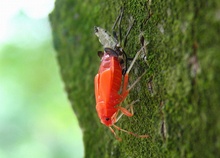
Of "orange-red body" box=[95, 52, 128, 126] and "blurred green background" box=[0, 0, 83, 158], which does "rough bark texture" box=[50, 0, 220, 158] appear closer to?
"orange-red body" box=[95, 52, 128, 126]

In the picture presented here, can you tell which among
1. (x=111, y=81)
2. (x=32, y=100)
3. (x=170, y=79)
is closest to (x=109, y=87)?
(x=111, y=81)

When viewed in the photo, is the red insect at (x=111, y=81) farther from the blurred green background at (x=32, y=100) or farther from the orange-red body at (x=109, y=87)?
the blurred green background at (x=32, y=100)

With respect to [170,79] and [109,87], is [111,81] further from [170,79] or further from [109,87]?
[170,79]

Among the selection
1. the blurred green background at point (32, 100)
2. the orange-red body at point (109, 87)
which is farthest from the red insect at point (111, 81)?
the blurred green background at point (32, 100)

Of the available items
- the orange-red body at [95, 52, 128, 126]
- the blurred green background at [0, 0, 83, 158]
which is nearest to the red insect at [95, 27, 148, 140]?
the orange-red body at [95, 52, 128, 126]

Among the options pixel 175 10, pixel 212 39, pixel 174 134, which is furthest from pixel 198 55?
pixel 174 134

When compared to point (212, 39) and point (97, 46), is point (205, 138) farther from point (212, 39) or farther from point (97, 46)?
point (97, 46)

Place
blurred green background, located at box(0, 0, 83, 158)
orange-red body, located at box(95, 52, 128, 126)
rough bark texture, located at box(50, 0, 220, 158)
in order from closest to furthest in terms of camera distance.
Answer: rough bark texture, located at box(50, 0, 220, 158), orange-red body, located at box(95, 52, 128, 126), blurred green background, located at box(0, 0, 83, 158)
